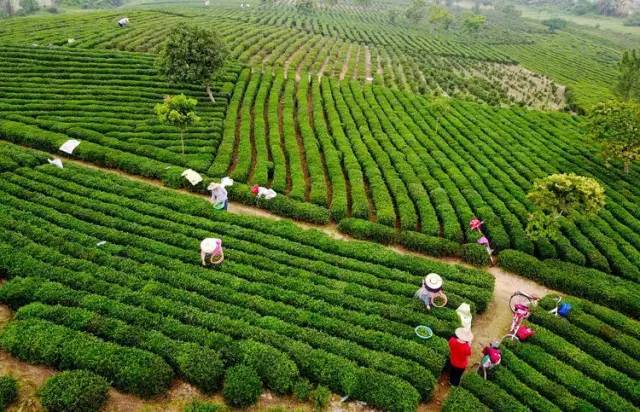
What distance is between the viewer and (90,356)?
12945 mm

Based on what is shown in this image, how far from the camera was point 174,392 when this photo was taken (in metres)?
13.1

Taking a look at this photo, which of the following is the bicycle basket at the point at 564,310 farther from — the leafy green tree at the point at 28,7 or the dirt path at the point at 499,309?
the leafy green tree at the point at 28,7

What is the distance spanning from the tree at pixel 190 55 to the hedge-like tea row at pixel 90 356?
2437 cm

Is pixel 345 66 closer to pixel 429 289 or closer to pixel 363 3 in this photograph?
pixel 429 289

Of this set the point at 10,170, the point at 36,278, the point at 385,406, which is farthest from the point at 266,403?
the point at 10,170

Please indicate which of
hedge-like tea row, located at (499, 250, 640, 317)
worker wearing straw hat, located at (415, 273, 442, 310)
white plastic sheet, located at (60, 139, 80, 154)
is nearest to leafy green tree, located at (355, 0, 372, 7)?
white plastic sheet, located at (60, 139, 80, 154)

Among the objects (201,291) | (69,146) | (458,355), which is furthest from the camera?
(69,146)

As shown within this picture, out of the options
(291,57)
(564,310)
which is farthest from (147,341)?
(291,57)

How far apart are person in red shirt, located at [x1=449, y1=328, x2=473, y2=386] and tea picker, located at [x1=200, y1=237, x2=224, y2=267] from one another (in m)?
9.82

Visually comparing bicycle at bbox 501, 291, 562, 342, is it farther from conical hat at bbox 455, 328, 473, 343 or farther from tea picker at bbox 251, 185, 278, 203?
tea picker at bbox 251, 185, 278, 203

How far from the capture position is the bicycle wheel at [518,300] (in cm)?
1726

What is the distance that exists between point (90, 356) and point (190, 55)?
26.3 meters

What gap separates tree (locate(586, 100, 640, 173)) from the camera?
27.0 m

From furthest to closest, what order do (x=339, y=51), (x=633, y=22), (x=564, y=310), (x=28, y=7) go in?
(x=633, y=22)
(x=28, y=7)
(x=339, y=51)
(x=564, y=310)
